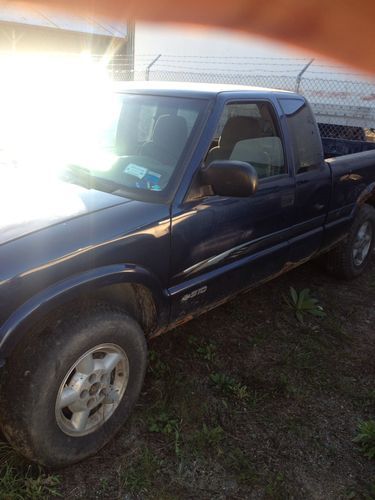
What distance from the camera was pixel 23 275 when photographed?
73.3 inches

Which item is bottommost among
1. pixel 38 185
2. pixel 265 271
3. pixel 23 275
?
pixel 265 271

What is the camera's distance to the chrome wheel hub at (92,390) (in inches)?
85.4

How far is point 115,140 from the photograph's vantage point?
118 inches

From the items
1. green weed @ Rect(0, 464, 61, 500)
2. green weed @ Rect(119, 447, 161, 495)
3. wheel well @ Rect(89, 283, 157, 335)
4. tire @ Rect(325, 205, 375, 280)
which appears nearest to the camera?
green weed @ Rect(0, 464, 61, 500)

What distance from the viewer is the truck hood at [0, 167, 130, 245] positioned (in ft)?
6.70

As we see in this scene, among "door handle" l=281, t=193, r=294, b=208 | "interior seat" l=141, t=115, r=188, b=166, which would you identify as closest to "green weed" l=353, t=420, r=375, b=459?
"door handle" l=281, t=193, r=294, b=208

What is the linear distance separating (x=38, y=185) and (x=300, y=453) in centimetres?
198

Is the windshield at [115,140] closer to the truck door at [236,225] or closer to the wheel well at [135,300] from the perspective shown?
the truck door at [236,225]

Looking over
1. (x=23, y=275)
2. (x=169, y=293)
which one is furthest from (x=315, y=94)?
(x=23, y=275)

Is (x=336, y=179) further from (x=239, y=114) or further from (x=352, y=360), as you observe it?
(x=352, y=360)

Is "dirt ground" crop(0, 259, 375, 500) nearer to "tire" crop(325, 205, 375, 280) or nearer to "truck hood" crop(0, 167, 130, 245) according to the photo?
"tire" crop(325, 205, 375, 280)

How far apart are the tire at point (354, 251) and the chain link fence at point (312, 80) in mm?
4103

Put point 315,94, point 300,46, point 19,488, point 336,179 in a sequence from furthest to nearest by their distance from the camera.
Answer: point 315,94, point 300,46, point 336,179, point 19,488

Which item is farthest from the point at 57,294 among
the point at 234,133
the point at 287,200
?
the point at 287,200
